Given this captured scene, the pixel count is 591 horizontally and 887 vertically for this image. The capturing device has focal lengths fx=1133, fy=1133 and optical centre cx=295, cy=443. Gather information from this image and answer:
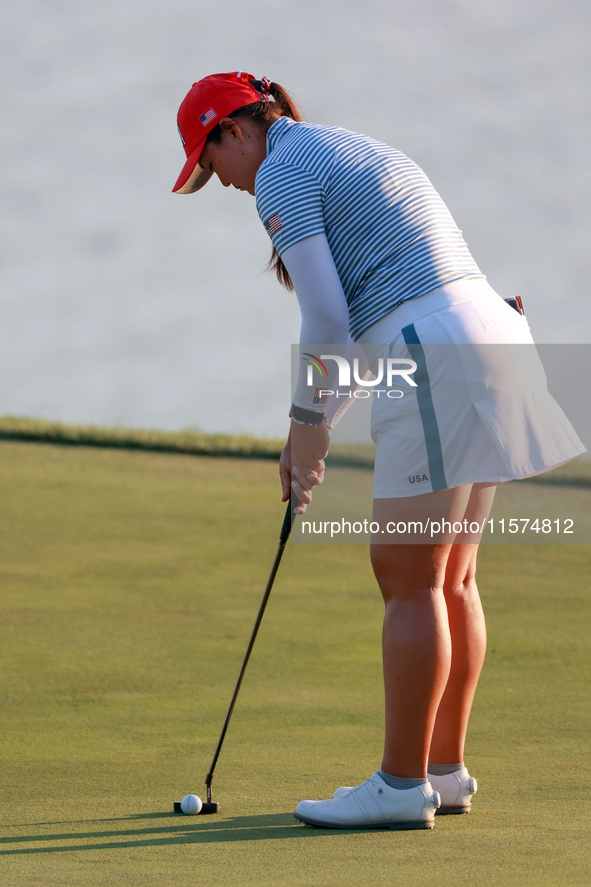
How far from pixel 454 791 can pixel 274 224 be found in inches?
40.4

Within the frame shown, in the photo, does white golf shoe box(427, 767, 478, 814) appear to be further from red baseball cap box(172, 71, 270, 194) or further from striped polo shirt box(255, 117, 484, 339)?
red baseball cap box(172, 71, 270, 194)

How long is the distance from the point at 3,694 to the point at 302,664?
0.80 metres

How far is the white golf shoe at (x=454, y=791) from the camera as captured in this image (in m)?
1.98

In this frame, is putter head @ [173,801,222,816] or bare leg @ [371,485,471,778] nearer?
bare leg @ [371,485,471,778]

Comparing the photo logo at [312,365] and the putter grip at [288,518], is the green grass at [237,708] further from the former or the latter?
the photo logo at [312,365]

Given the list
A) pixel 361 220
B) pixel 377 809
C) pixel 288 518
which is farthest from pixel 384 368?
pixel 377 809

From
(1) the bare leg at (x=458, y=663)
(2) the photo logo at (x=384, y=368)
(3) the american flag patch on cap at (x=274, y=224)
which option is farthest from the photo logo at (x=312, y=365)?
(1) the bare leg at (x=458, y=663)

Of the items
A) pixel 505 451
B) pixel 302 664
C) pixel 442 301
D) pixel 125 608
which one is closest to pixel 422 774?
pixel 505 451

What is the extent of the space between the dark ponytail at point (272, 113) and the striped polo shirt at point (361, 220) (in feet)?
0.44

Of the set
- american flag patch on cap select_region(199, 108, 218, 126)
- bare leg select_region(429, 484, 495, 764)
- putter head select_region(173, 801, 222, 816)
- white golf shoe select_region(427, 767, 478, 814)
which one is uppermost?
american flag patch on cap select_region(199, 108, 218, 126)

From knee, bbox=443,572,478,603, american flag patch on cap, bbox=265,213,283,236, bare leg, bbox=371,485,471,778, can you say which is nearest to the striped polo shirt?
american flag patch on cap, bbox=265,213,283,236

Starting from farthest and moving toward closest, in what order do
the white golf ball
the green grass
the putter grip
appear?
the putter grip, the white golf ball, the green grass

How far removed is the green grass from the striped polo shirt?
0.86 metres

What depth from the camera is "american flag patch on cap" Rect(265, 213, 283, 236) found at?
187 centimetres
